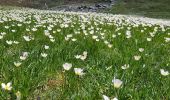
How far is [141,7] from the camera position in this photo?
8088 cm

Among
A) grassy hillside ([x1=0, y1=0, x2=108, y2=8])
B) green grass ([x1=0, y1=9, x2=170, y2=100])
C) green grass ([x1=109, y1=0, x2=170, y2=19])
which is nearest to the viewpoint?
green grass ([x1=0, y1=9, x2=170, y2=100])

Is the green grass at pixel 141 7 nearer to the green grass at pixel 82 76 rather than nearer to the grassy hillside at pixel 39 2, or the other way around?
the grassy hillside at pixel 39 2

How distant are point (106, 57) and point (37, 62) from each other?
1797 mm

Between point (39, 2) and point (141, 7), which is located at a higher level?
point (141, 7)

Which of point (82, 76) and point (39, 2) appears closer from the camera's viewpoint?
point (82, 76)

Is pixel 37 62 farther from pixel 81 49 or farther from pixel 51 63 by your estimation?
pixel 81 49

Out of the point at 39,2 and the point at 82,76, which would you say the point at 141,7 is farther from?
the point at 82,76

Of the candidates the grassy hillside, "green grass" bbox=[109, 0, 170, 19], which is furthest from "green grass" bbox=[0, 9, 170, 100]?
A: the grassy hillside

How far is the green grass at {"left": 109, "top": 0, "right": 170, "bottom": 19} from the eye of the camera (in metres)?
75.5

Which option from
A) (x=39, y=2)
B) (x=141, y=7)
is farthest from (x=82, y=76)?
(x=39, y=2)

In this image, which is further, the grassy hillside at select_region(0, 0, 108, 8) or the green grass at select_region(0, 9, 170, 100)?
the grassy hillside at select_region(0, 0, 108, 8)

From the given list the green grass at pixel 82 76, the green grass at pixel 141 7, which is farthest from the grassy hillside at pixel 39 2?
the green grass at pixel 82 76

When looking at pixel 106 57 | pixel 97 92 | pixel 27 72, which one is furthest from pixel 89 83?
pixel 106 57

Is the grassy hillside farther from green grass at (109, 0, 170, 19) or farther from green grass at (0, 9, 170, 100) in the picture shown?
green grass at (0, 9, 170, 100)
